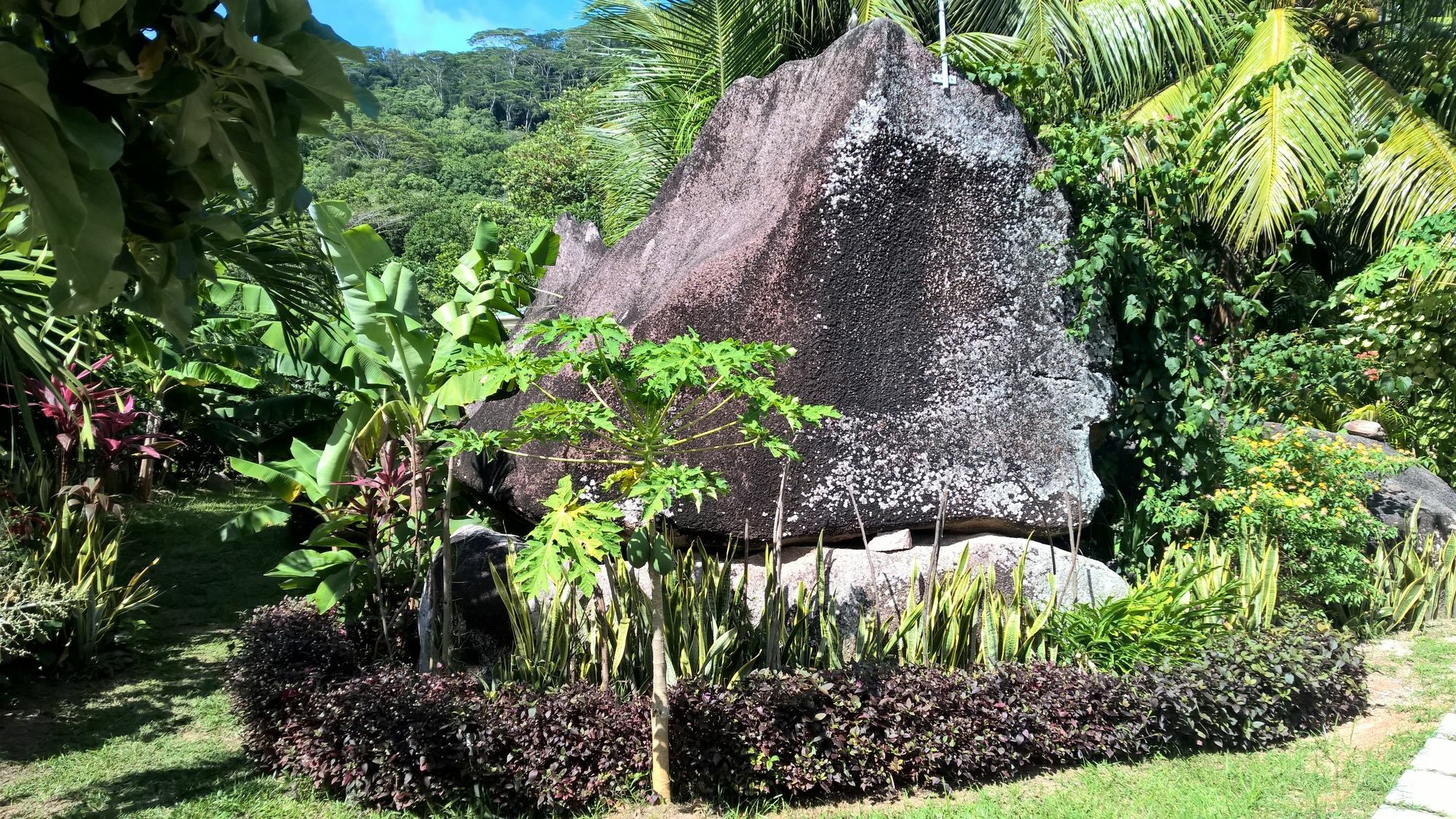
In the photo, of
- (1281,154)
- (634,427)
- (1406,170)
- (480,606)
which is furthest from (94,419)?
(1406,170)

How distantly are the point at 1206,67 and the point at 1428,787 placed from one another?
8.77m

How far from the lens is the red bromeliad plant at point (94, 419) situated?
26.0 feet

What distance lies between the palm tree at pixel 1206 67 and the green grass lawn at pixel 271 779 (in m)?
4.68

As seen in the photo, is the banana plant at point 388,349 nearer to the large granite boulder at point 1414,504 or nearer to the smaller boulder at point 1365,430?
the large granite boulder at point 1414,504

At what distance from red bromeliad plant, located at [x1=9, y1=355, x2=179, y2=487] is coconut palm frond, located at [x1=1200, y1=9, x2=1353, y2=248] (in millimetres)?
9417

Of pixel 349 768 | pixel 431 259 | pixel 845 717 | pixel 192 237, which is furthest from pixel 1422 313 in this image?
pixel 431 259

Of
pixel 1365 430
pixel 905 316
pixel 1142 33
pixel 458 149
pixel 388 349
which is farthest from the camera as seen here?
pixel 458 149

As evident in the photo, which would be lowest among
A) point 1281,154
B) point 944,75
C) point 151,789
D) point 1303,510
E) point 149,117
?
point 151,789

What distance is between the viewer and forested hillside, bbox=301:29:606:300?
2333 cm

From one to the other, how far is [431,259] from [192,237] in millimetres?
28994

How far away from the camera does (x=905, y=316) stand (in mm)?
6344

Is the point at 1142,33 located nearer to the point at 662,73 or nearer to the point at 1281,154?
the point at 1281,154

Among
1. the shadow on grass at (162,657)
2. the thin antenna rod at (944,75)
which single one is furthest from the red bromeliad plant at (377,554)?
the thin antenna rod at (944,75)

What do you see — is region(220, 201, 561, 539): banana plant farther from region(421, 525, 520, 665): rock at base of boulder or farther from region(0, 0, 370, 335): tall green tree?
region(0, 0, 370, 335): tall green tree
